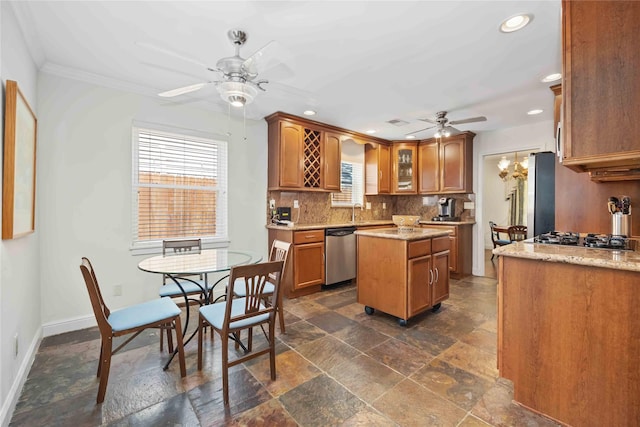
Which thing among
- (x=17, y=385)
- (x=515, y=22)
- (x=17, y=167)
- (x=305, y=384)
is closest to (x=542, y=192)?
(x=515, y=22)

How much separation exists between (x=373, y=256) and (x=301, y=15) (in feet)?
7.21

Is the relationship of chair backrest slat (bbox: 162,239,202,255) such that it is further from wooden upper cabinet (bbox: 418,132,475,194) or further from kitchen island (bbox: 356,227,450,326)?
wooden upper cabinet (bbox: 418,132,475,194)

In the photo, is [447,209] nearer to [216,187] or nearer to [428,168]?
[428,168]

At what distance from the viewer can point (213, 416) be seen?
1.58 metres

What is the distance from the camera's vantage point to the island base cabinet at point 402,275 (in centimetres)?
273

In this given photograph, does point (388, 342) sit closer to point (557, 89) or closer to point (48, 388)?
point (48, 388)

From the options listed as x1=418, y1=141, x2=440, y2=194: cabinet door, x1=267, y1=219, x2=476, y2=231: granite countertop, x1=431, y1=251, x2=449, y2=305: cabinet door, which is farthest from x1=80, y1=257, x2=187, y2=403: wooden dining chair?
x1=418, y1=141, x2=440, y2=194: cabinet door

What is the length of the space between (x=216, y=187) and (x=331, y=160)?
1777mm

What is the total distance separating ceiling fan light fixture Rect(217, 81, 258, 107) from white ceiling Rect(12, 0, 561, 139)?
15.4 inches

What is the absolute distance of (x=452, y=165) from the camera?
16.0ft

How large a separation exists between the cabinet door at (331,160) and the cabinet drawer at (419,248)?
191 centimetres

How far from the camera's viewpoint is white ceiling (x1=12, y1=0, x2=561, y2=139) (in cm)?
181

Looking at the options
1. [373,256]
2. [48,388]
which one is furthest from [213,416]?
[373,256]

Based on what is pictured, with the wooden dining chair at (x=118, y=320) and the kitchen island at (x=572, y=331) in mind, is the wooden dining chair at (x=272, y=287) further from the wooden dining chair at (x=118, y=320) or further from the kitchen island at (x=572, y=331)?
the kitchen island at (x=572, y=331)
